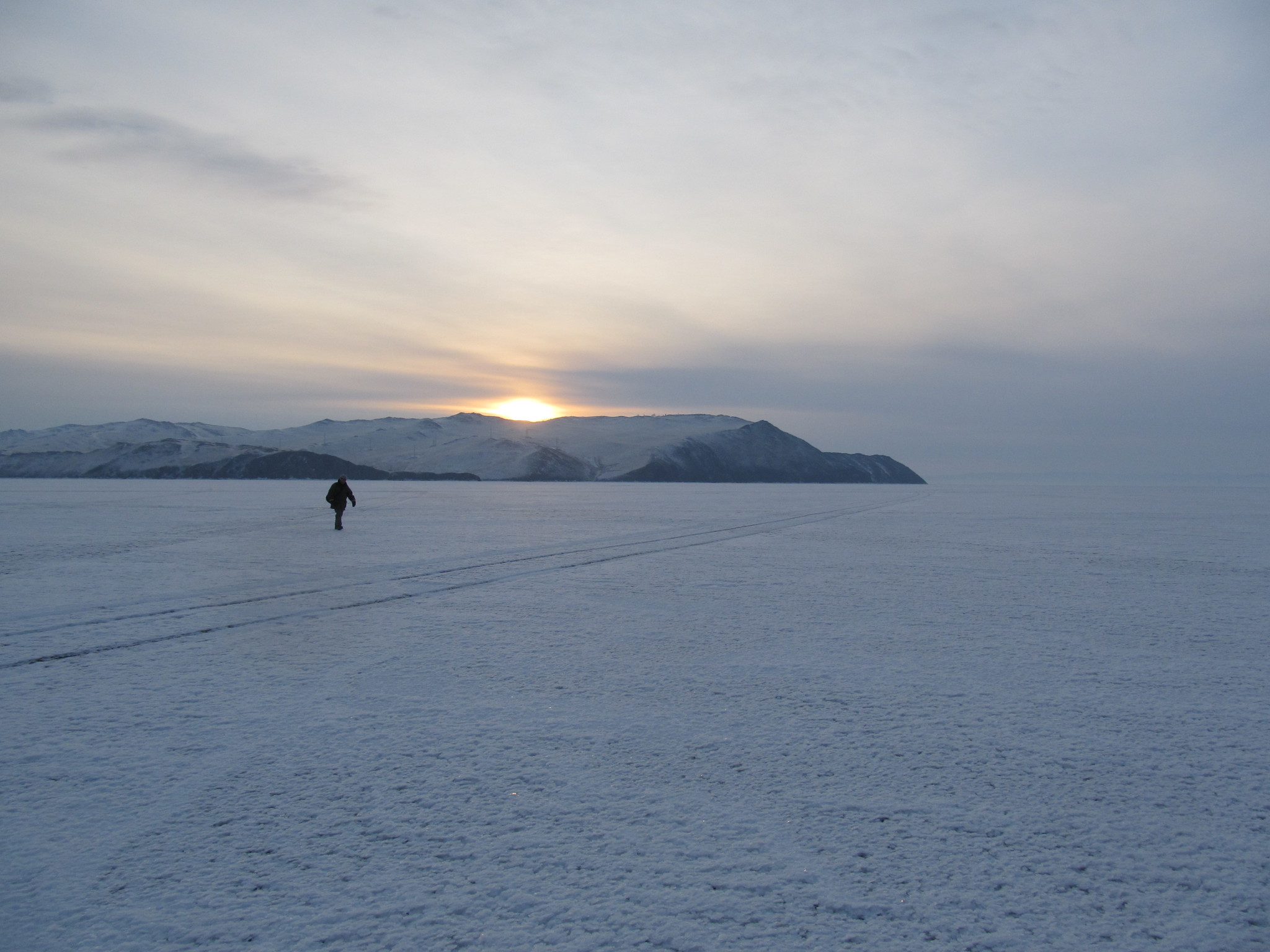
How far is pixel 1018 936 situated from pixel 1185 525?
31.9 m

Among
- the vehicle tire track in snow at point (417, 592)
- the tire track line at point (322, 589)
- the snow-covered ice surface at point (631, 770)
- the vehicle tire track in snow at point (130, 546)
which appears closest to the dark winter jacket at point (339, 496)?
the vehicle tire track in snow at point (130, 546)

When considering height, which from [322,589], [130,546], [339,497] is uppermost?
[339,497]

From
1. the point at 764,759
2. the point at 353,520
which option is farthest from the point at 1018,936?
the point at 353,520

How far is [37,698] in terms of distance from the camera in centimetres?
629

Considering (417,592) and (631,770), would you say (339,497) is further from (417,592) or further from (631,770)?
(631,770)

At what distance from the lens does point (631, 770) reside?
4887 mm

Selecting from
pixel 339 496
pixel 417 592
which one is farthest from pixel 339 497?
pixel 417 592

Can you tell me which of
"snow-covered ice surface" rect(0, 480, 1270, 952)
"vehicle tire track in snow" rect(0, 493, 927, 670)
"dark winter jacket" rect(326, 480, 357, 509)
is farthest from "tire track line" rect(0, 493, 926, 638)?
"dark winter jacket" rect(326, 480, 357, 509)

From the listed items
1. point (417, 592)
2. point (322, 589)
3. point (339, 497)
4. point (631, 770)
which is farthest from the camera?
point (339, 497)

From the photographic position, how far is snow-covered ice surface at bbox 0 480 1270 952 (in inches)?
133

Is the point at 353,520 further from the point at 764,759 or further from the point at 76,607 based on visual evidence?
the point at 764,759

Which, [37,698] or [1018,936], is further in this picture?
[37,698]

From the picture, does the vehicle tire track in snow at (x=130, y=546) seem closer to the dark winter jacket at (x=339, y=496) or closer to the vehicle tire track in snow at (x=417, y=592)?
the vehicle tire track in snow at (x=417, y=592)

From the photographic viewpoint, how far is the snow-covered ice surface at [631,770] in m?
3.38
